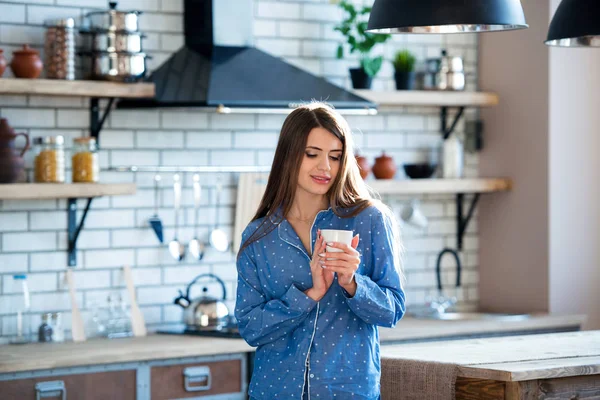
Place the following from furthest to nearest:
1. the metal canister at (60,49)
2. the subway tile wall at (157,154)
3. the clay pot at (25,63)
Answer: the subway tile wall at (157,154) < the metal canister at (60,49) < the clay pot at (25,63)

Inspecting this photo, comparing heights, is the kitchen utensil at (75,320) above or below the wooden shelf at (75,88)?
below

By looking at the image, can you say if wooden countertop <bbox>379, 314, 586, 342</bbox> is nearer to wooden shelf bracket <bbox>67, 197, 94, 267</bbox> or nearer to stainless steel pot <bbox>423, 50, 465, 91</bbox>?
stainless steel pot <bbox>423, 50, 465, 91</bbox>

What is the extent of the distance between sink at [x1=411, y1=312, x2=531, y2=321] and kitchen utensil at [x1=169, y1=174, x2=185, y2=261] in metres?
1.26

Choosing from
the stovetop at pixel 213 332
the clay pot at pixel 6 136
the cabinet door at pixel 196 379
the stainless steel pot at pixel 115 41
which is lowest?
the cabinet door at pixel 196 379

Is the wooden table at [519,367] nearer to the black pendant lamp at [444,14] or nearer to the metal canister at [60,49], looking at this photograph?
the black pendant lamp at [444,14]

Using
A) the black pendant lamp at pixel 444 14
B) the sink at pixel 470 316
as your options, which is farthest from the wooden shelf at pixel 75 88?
the sink at pixel 470 316

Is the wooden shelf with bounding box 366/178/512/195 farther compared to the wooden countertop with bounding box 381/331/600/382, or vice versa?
the wooden shelf with bounding box 366/178/512/195

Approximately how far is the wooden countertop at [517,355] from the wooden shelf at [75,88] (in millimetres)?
1661

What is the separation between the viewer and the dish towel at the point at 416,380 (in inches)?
122

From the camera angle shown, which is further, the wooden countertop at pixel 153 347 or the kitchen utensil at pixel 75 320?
the kitchen utensil at pixel 75 320

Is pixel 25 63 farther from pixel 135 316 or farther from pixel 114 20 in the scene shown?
pixel 135 316

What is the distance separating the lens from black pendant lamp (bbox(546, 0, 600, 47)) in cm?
337

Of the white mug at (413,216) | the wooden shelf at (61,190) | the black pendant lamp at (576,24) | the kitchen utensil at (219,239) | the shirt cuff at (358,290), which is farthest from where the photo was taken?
the white mug at (413,216)

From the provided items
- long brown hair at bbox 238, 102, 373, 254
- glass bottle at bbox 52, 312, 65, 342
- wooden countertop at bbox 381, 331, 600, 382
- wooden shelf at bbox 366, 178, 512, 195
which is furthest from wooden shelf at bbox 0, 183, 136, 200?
long brown hair at bbox 238, 102, 373, 254
